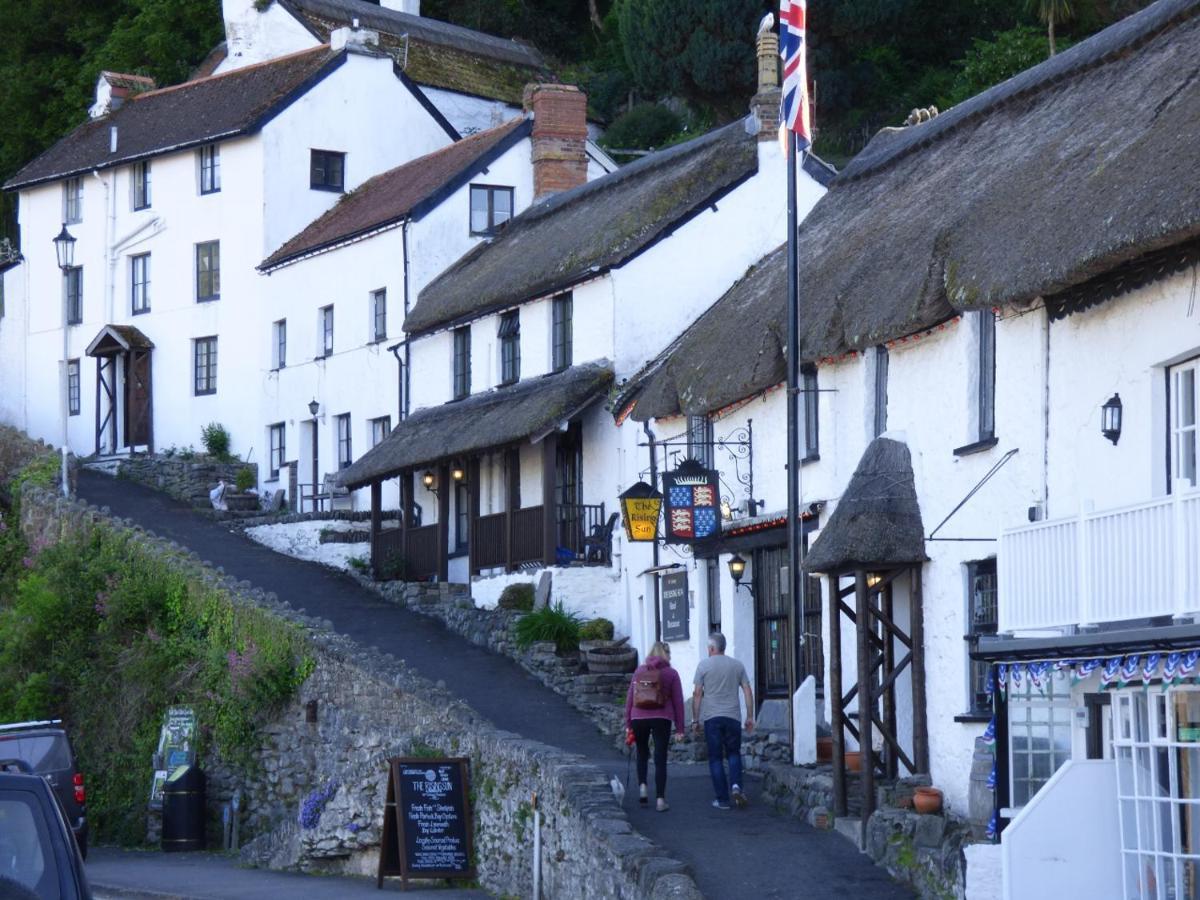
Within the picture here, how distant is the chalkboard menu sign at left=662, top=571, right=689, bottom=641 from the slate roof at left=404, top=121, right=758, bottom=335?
19.8 feet

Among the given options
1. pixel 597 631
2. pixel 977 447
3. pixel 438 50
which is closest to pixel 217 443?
pixel 438 50

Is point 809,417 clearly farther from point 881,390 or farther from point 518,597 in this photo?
point 518,597

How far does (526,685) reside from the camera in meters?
29.7

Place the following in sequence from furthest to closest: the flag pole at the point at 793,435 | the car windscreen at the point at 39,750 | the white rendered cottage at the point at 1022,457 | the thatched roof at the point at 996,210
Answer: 1. the car windscreen at the point at 39,750
2. the flag pole at the point at 793,435
3. the thatched roof at the point at 996,210
4. the white rendered cottage at the point at 1022,457

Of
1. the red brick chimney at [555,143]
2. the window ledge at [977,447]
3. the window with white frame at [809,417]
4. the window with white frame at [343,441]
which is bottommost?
the window ledge at [977,447]

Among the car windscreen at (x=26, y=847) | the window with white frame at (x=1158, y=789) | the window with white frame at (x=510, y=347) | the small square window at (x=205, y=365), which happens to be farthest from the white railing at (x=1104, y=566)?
the small square window at (x=205, y=365)

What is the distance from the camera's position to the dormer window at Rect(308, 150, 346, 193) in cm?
4852

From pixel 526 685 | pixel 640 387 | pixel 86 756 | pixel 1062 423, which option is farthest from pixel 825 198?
pixel 86 756

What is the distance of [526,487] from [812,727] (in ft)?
45.8

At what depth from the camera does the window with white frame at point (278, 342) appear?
4678 cm

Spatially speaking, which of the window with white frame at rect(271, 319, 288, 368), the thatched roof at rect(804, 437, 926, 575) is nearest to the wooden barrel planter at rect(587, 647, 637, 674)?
the thatched roof at rect(804, 437, 926, 575)

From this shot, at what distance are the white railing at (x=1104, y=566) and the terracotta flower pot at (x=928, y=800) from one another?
2.90 meters

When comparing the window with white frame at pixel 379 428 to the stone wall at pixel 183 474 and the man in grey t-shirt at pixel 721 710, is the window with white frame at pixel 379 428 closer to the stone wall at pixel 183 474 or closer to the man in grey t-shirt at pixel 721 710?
the stone wall at pixel 183 474

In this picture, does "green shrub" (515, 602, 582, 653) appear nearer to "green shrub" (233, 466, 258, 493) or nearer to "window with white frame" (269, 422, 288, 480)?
"window with white frame" (269, 422, 288, 480)
